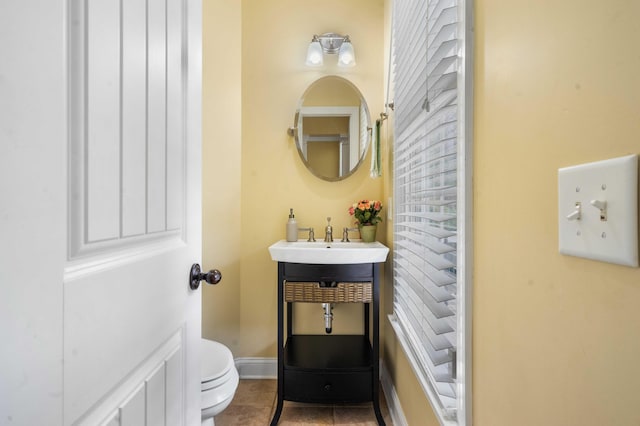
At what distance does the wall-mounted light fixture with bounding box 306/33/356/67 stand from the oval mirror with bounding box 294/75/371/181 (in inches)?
4.5

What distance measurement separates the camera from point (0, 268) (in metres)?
0.33

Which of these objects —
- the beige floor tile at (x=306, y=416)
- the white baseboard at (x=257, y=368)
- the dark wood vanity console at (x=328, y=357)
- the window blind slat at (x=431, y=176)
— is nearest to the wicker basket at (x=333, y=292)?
the dark wood vanity console at (x=328, y=357)

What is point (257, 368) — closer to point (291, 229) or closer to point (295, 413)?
point (295, 413)

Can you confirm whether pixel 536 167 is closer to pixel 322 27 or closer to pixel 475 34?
pixel 475 34

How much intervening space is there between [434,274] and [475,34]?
0.64 meters

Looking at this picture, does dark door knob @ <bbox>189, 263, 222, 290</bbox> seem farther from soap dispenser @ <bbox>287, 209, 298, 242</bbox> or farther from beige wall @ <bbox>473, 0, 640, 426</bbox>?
soap dispenser @ <bbox>287, 209, 298, 242</bbox>

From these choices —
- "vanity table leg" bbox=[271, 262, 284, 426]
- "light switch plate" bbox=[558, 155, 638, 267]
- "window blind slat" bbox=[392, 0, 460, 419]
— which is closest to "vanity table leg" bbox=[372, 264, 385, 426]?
"window blind slat" bbox=[392, 0, 460, 419]

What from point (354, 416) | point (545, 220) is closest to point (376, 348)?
point (354, 416)

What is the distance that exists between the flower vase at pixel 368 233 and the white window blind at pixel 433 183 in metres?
0.60

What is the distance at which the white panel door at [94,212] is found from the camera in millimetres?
345

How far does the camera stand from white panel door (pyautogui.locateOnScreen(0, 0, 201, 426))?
0.35 m

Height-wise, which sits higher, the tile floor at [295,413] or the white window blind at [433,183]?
the white window blind at [433,183]

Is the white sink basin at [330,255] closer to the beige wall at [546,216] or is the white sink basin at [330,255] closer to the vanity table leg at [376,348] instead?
the vanity table leg at [376,348]

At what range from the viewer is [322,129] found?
2.17 metres
